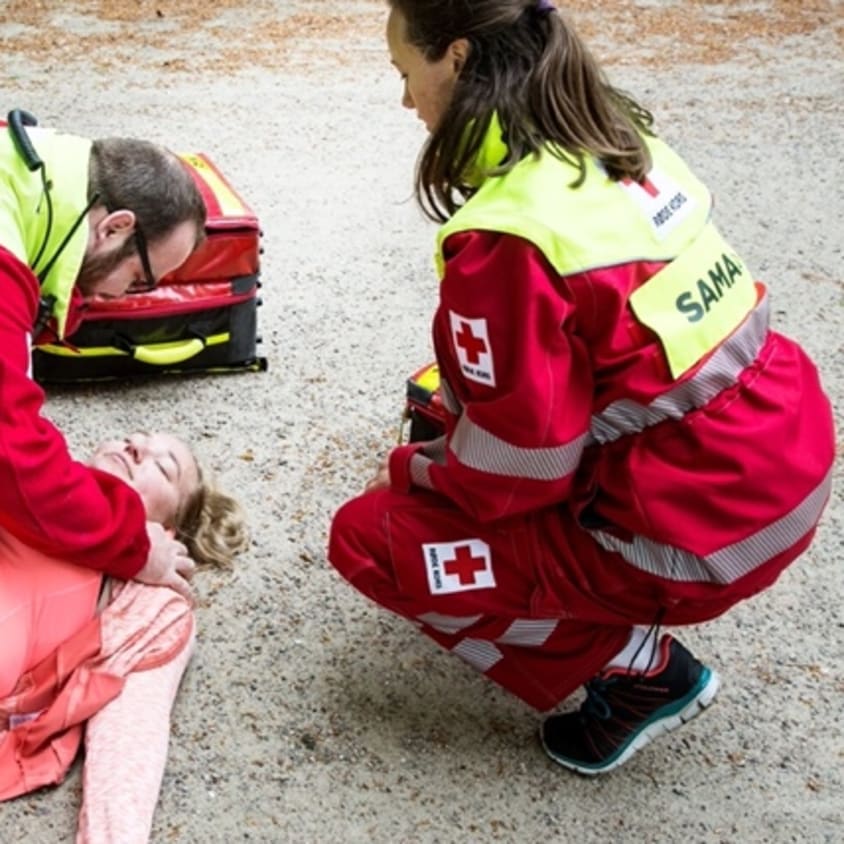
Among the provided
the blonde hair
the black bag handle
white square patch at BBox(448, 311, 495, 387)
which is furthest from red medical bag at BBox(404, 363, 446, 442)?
the black bag handle

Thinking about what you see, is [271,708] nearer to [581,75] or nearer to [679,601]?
[679,601]

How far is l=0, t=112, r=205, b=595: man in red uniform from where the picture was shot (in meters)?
2.11

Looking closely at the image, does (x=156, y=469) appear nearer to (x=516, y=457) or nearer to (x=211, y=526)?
(x=211, y=526)

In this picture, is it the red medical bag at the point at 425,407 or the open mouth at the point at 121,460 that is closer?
the open mouth at the point at 121,460

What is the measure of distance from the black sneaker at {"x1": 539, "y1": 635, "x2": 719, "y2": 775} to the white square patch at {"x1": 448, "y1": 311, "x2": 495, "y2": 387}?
0.64 m

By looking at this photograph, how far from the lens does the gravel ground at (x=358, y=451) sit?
2221mm

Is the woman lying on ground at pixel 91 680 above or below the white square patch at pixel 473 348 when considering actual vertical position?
below

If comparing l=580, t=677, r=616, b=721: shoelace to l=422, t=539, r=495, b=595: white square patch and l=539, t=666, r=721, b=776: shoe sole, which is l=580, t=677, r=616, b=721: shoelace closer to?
l=539, t=666, r=721, b=776: shoe sole

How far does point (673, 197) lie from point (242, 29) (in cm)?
444

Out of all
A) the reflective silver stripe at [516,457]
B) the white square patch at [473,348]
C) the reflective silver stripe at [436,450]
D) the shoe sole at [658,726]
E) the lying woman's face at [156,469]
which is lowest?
the shoe sole at [658,726]

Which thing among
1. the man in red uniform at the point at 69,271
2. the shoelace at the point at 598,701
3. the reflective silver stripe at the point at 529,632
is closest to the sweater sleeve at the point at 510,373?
the reflective silver stripe at the point at 529,632

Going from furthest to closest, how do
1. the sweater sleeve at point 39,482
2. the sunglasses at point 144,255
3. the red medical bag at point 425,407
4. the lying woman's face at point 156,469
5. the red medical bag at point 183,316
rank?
the red medical bag at point 183,316
the red medical bag at point 425,407
the lying woman's face at point 156,469
the sunglasses at point 144,255
the sweater sleeve at point 39,482

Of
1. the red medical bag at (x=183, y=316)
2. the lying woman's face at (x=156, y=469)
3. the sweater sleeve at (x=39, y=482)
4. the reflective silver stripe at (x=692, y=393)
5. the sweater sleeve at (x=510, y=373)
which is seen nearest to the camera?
the sweater sleeve at (x=510, y=373)

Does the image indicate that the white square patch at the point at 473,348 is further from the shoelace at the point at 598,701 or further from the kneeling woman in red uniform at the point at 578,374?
the shoelace at the point at 598,701
